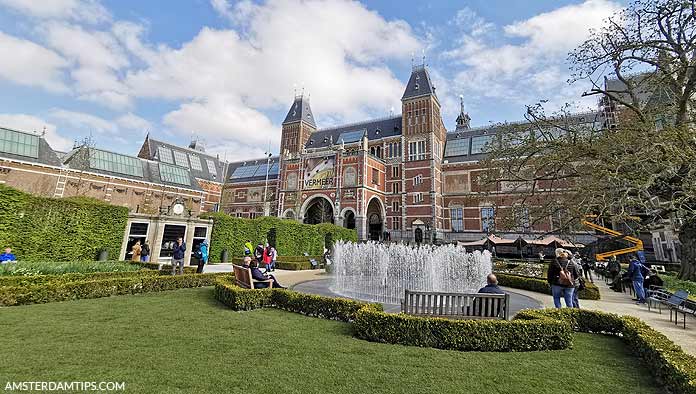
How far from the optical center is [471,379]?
13.5 feet

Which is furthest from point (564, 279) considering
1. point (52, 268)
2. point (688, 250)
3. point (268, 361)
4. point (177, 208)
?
point (177, 208)

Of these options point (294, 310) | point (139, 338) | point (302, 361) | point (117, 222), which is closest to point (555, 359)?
point (302, 361)

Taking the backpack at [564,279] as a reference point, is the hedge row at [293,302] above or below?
below

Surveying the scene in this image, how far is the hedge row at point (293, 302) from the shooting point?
7.07 meters

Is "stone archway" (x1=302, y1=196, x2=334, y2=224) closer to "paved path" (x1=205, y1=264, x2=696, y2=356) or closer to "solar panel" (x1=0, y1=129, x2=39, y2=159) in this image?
"solar panel" (x1=0, y1=129, x2=39, y2=159)

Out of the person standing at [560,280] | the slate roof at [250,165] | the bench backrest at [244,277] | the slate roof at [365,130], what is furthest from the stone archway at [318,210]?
the person standing at [560,280]

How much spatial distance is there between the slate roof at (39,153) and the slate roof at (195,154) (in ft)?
52.8

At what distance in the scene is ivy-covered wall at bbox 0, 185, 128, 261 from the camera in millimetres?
13039

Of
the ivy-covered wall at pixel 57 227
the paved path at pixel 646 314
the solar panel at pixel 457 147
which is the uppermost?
the solar panel at pixel 457 147

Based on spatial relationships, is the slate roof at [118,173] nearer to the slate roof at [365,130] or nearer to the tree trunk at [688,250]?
the slate roof at [365,130]

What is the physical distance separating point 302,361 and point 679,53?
659 inches

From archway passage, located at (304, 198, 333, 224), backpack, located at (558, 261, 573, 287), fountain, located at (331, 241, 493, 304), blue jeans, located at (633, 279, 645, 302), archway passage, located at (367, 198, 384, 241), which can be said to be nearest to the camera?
backpack, located at (558, 261, 573, 287)

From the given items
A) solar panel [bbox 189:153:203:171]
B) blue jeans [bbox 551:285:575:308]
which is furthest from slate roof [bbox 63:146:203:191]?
blue jeans [bbox 551:285:575:308]

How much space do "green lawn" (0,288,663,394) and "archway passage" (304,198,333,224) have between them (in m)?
34.8
